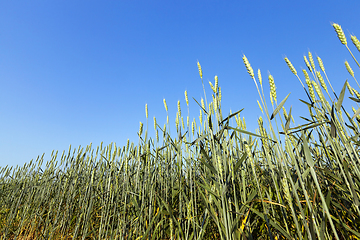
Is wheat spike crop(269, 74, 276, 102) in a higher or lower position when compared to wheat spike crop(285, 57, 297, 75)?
lower

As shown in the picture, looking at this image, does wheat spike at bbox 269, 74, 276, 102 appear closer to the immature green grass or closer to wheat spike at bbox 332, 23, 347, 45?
the immature green grass

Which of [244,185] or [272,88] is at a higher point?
[272,88]

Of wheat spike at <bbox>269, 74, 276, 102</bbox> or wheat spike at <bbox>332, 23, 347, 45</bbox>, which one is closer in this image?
wheat spike at <bbox>269, 74, 276, 102</bbox>

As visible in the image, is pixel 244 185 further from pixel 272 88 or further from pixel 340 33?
pixel 340 33

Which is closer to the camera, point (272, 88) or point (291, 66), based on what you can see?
point (272, 88)

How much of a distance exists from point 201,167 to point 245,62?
0.79 m

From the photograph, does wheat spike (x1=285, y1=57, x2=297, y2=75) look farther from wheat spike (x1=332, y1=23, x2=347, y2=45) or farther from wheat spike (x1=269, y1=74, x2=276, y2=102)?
wheat spike (x1=332, y1=23, x2=347, y2=45)

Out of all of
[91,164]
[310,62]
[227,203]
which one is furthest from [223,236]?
[91,164]

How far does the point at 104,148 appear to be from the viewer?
2.36 metres

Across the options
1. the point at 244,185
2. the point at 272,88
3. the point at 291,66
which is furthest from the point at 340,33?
the point at 244,185

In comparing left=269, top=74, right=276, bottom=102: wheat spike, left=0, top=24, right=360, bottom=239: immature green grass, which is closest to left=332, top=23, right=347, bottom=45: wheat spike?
left=0, top=24, right=360, bottom=239: immature green grass

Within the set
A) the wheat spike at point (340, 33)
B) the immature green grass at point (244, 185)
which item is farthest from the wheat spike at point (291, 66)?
the wheat spike at point (340, 33)

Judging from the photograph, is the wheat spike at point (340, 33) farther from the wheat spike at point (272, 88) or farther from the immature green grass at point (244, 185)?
the wheat spike at point (272, 88)

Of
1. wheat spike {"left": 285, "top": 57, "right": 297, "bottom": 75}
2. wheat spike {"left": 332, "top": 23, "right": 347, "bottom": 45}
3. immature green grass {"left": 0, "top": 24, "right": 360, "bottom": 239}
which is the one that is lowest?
immature green grass {"left": 0, "top": 24, "right": 360, "bottom": 239}
